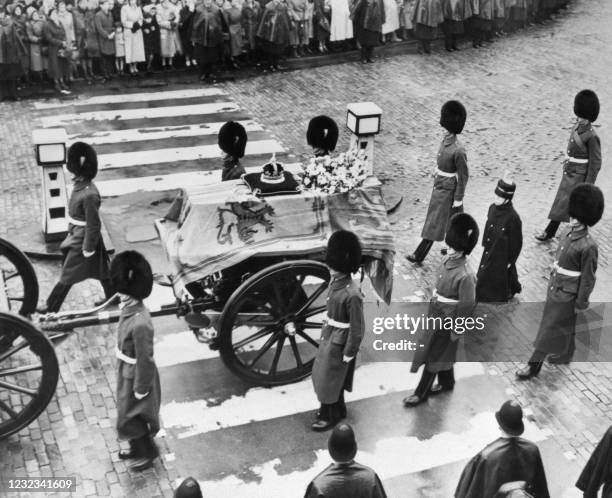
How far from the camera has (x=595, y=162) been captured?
1048 cm

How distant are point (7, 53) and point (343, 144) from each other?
19.9ft

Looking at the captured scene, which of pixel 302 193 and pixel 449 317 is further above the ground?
pixel 302 193

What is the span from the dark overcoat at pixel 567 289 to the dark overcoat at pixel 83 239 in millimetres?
4295

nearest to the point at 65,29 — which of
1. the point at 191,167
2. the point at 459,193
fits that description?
the point at 191,167

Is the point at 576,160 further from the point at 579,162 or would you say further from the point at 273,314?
the point at 273,314

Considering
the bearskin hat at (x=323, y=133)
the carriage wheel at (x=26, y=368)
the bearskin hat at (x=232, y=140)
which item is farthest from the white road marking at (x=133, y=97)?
the carriage wheel at (x=26, y=368)

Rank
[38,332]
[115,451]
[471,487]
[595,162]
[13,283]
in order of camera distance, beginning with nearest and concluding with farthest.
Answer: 1. [471,487]
2. [38,332]
3. [115,451]
4. [13,283]
5. [595,162]

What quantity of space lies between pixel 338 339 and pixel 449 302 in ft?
3.61

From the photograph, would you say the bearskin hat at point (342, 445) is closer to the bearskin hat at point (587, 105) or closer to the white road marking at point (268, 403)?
the white road marking at point (268, 403)

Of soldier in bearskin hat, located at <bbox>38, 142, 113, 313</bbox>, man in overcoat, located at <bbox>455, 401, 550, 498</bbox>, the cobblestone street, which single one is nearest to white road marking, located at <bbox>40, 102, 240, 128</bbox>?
the cobblestone street

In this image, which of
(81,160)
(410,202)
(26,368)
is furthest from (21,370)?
(410,202)

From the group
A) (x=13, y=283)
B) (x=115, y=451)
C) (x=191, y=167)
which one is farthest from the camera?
(x=191, y=167)

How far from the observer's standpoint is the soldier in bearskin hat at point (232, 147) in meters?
9.27

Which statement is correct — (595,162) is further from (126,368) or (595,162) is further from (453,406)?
(126,368)
